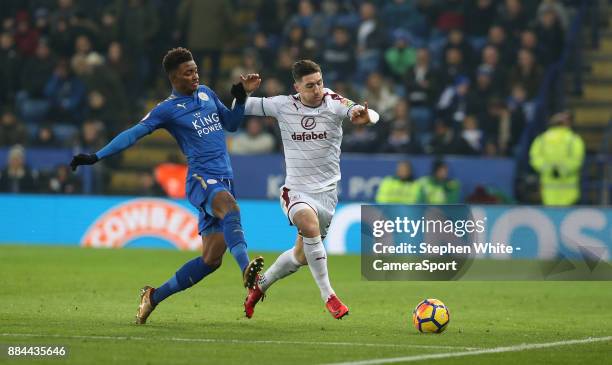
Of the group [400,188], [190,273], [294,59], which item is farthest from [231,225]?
[294,59]

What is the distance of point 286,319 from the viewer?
11594 mm

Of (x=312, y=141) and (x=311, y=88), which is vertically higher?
(x=311, y=88)

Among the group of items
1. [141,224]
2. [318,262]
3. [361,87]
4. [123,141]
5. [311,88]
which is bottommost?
[318,262]

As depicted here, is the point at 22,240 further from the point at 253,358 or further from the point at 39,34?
the point at 253,358

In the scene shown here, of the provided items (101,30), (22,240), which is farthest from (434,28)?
(22,240)

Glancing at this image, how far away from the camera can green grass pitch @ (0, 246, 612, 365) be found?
907cm

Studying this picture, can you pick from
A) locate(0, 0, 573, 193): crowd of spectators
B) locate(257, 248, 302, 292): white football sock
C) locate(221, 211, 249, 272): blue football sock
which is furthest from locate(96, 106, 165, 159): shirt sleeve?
locate(0, 0, 573, 193): crowd of spectators

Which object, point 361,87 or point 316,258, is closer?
point 316,258

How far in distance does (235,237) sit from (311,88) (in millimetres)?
1451

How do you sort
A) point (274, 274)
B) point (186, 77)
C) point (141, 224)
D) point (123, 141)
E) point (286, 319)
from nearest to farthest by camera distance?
Answer: point (123, 141) → point (186, 77) → point (274, 274) → point (286, 319) → point (141, 224)

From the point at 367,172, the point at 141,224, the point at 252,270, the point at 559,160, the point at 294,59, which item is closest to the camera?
the point at 252,270

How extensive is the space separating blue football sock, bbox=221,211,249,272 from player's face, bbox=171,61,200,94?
116 cm

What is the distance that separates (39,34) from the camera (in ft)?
86.0

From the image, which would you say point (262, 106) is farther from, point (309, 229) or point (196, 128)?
point (309, 229)
